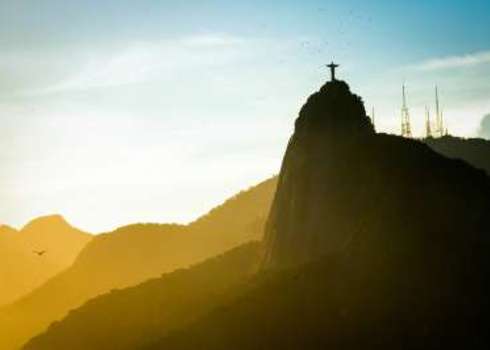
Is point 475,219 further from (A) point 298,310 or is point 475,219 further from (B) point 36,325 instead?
(B) point 36,325

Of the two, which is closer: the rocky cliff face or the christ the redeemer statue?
the rocky cliff face

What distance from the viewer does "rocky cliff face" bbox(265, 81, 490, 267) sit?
163ft

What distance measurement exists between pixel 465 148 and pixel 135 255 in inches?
3410

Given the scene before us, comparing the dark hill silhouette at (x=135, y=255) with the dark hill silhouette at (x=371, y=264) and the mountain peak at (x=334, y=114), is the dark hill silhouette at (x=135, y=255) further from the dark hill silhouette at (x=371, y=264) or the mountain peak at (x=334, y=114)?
the dark hill silhouette at (x=371, y=264)

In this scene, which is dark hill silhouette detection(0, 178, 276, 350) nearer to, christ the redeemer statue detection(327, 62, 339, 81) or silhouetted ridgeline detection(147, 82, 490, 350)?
christ the redeemer statue detection(327, 62, 339, 81)

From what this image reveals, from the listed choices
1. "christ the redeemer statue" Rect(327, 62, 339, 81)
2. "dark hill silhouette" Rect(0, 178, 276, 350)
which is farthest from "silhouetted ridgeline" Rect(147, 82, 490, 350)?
"dark hill silhouette" Rect(0, 178, 276, 350)

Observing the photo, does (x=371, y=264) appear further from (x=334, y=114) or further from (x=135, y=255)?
(x=135, y=255)

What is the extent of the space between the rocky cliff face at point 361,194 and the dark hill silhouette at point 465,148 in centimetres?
6398

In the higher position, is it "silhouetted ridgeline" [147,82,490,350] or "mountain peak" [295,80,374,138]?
"mountain peak" [295,80,374,138]

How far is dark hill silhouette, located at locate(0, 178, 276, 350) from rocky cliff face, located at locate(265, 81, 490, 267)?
66.4m

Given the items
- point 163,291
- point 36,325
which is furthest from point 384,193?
point 36,325

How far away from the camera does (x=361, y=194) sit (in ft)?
192

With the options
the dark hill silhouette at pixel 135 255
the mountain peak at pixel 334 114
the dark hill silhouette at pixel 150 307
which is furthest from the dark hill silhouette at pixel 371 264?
the dark hill silhouette at pixel 135 255

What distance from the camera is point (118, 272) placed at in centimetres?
15838
